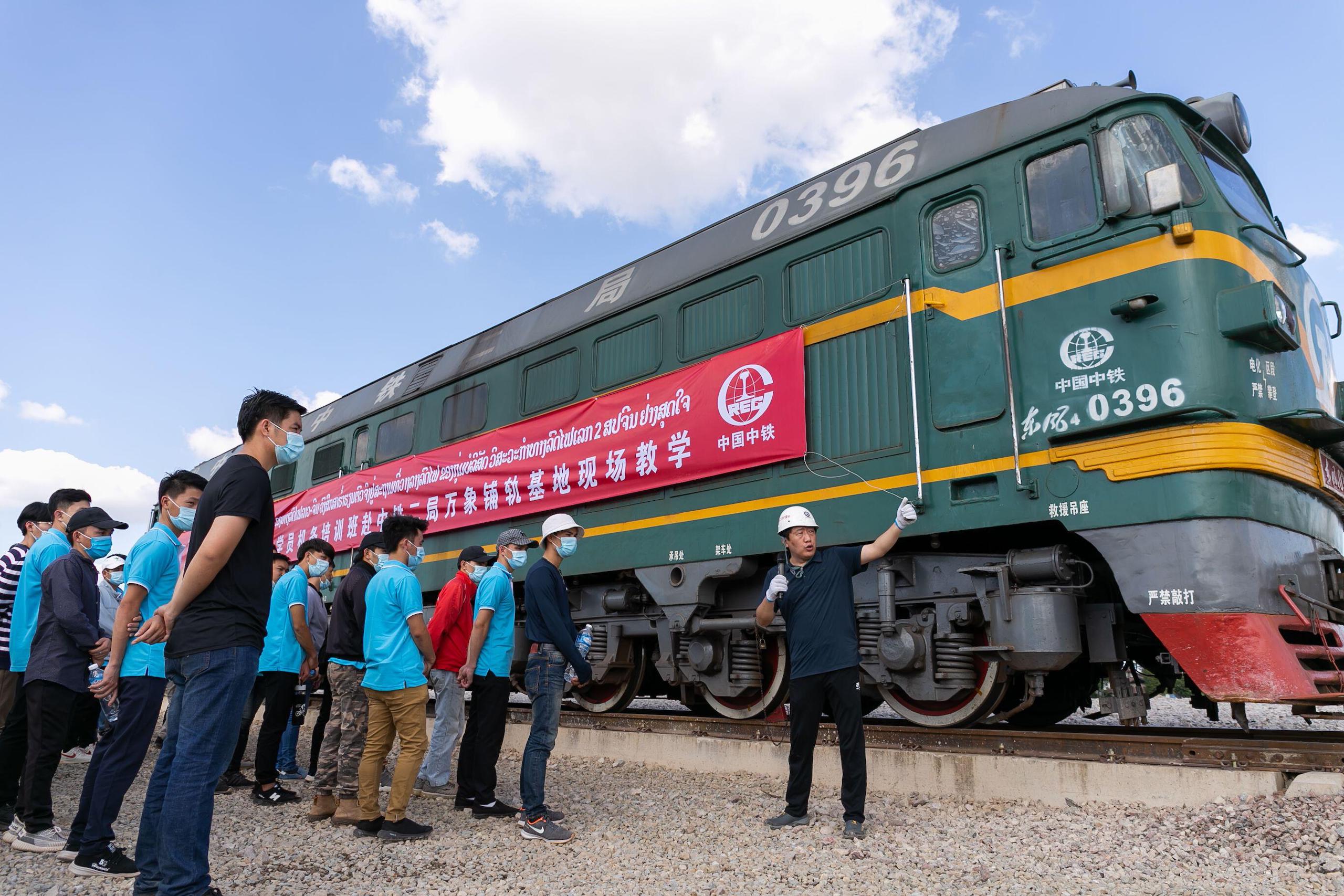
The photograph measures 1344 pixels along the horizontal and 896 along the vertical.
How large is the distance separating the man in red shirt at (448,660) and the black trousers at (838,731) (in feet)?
7.45

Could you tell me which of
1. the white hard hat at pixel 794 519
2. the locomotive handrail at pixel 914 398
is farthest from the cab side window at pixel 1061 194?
the white hard hat at pixel 794 519

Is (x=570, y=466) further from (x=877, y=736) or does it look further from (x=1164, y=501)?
(x=1164, y=501)

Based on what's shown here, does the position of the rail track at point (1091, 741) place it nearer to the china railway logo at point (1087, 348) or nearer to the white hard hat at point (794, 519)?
the white hard hat at point (794, 519)

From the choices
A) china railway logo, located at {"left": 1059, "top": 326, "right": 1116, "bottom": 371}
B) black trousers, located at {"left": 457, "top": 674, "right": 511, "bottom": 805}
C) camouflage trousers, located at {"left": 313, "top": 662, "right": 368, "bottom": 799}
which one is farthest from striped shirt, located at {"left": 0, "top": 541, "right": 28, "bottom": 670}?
china railway logo, located at {"left": 1059, "top": 326, "right": 1116, "bottom": 371}

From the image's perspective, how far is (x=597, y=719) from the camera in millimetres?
7969

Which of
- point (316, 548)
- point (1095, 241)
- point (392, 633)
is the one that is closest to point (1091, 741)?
point (1095, 241)

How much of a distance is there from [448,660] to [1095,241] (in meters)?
4.92

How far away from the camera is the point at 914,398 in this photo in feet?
19.1

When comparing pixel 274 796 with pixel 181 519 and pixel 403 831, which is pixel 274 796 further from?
pixel 181 519

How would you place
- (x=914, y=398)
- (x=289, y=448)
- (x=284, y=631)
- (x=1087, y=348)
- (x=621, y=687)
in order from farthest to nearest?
1. (x=621, y=687)
2. (x=284, y=631)
3. (x=914, y=398)
4. (x=1087, y=348)
5. (x=289, y=448)

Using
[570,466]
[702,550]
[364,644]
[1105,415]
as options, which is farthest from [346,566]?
[1105,415]

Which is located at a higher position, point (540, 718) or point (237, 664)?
point (237, 664)

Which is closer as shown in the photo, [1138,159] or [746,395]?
[1138,159]

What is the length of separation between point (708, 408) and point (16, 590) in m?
4.78
